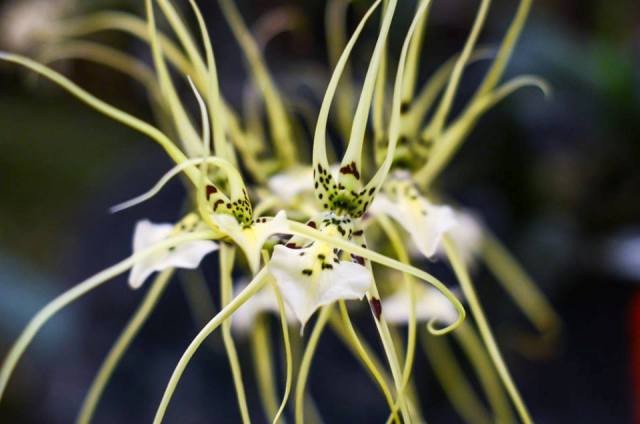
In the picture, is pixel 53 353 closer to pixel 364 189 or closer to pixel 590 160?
pixel 590 160

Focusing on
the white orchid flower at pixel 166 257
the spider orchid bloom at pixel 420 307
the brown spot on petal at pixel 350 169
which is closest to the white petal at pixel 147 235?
the white orchid flower at pixel 166 257

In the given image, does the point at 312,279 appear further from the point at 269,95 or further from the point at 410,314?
the point at 269,95

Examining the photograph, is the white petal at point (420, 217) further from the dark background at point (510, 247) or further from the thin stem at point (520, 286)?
the dark background at point (510, 247)

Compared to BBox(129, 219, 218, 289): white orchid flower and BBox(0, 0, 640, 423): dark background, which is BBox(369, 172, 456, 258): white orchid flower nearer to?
BBox(129, 219, 218, 289): white orchid flower

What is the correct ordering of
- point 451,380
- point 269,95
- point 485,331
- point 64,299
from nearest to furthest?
point 64,299
point 485,331
point 269,95
point 451,380

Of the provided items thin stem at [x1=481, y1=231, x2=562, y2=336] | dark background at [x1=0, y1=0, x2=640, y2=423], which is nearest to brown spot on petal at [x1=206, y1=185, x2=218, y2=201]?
thin stem at [x1=481, y1=231, x2=562, y2=336]

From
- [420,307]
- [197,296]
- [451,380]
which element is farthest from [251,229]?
[197,296]
